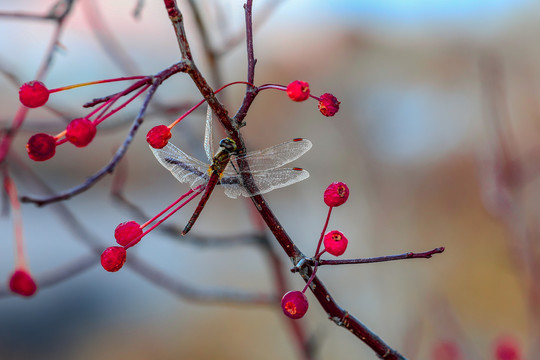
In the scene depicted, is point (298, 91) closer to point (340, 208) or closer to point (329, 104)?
point (329, 104)

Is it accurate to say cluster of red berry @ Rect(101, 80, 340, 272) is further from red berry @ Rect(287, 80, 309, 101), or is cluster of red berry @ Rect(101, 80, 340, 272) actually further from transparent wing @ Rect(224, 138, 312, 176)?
transparent wing @ Rect(224, 138, 312, 176)

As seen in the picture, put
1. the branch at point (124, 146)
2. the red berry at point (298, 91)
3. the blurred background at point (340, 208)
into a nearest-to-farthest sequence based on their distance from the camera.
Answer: the branch at point (124, 146), the red berry at point (298, 91), the blurred background at point (340, 208)

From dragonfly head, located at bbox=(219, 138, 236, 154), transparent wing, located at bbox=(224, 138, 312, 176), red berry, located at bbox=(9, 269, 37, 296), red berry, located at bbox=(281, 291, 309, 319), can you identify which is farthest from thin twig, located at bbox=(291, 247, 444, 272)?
red berry, located at bbox=(9, 269, 37, 296)

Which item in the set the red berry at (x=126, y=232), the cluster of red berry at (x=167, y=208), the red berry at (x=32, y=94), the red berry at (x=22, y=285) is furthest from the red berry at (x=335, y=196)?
the red berry at (x=22, y=285)

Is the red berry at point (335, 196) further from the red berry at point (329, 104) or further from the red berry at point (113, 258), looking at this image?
the red berry at point (113, 258)

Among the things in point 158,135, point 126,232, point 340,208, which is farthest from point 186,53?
point 340,208

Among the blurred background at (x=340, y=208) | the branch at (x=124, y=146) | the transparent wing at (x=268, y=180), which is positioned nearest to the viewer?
the branch at (x=124, y=146)

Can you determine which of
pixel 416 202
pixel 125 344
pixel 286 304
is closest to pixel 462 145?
pixel 416 202
